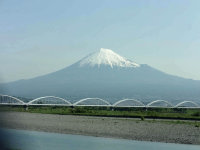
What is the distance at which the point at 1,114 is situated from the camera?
4.53m

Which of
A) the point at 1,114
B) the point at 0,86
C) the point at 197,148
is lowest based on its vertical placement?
the point at 197,148

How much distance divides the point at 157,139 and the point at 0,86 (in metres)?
18.1

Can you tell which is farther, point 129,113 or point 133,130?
point 129,113

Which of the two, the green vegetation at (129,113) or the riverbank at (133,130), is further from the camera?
the green vegetation at (129,113)

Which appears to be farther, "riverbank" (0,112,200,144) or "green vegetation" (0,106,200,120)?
"green vegetation" (0,106,200,120)

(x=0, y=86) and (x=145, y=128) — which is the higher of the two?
(x=0, y=86)

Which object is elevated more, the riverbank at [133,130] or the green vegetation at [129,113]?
the green vegetation at [129,113]

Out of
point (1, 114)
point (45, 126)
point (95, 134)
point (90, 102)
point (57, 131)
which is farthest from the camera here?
point (90, 102)

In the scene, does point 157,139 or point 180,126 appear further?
point 180,126

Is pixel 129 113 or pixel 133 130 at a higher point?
pixel 129 113

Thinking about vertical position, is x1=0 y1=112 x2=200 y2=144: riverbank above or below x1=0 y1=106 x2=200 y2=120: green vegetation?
below

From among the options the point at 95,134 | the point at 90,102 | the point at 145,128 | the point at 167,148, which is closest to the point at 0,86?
the point at 167,148

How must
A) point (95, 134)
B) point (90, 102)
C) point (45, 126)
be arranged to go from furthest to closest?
point (90, 102), point (45, 126), point (95, 134)

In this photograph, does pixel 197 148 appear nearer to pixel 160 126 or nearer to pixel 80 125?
pixel 160 126
